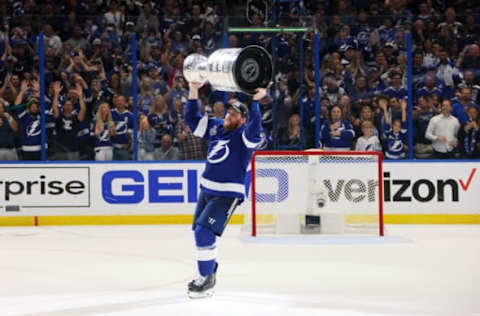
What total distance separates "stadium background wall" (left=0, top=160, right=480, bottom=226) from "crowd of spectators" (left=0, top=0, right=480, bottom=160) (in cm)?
20

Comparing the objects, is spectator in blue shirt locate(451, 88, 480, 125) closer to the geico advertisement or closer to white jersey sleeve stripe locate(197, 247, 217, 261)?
the geico advertisement

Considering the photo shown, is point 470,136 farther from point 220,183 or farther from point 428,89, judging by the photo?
point 220,183

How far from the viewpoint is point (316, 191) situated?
11438 mm

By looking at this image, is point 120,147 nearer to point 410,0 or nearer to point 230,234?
point 230,234

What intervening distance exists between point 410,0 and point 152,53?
16.7 ft

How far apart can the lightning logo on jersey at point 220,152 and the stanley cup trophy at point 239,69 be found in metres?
1.08

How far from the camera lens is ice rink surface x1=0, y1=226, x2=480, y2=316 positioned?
658 centimetres

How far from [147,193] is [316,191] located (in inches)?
109

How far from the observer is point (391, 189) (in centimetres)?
1280

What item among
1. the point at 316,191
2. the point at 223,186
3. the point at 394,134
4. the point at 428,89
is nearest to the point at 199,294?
the point at 223,186

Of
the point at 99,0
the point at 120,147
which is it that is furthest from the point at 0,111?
the point at 99,0

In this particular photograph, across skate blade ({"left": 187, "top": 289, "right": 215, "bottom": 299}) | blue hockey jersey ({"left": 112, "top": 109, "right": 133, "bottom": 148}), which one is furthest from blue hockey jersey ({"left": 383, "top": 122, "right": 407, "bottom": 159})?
skate blade ({"left": 187, "top": 289, "right": 215, "bottom": 299})

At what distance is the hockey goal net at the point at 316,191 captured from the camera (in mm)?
11398

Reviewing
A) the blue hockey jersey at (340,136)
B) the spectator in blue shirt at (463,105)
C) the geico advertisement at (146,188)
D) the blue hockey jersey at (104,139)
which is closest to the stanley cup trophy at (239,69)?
the blue hockey jersey at (340,136)
